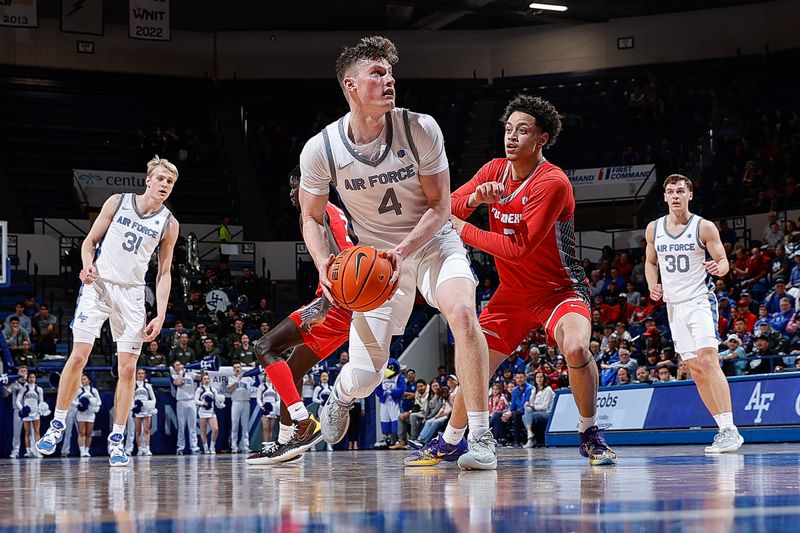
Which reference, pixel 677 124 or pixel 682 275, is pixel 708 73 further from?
pixel 682 275

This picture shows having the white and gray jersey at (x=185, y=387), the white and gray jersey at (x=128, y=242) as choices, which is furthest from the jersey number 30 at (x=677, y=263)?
the white and gray jersey at (x=185, y=387)

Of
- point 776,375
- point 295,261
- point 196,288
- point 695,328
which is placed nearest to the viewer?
point 695,328

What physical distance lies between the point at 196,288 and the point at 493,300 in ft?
54.8

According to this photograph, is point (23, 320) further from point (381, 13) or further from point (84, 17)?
point (381, 13)

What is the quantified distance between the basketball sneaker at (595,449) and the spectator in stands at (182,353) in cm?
1279

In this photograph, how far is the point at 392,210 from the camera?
18.6 feet

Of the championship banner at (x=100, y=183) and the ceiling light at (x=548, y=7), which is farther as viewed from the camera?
the ceiling light at (x=548, y=7)

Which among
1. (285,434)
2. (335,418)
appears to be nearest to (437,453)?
(335,418)

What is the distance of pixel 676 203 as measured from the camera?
29.3ft

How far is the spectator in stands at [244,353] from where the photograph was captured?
18.3m

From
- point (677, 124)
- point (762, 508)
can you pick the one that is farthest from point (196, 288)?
point (762, 508)

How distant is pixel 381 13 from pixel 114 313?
2281 cm

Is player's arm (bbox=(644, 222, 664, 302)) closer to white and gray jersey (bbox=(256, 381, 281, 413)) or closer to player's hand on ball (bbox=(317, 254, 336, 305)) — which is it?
player's hand on ball (bbox=(317, 254, 336, 305))

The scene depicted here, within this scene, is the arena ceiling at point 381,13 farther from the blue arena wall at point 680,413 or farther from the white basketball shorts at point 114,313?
the white basketball shorts at point 114,313
